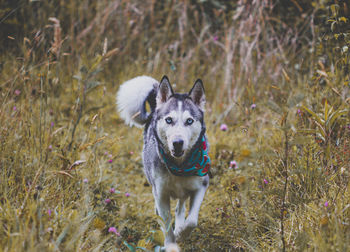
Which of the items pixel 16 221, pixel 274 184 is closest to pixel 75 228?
pixel 16 221

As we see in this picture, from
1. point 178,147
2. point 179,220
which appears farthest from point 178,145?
point 179,220

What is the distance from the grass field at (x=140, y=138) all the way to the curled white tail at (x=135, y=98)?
26 cm

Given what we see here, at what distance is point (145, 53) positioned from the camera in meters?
Result: 6.00

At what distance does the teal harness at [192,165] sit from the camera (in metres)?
2.55

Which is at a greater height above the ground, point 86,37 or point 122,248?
point 86,37

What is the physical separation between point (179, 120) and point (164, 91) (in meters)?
0.43

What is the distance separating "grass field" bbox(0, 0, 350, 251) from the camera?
203cm

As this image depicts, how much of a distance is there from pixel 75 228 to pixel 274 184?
5.22ft

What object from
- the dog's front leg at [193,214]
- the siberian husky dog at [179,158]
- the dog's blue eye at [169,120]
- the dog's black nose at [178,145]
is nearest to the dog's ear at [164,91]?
the siberian husky dog at [179,158]

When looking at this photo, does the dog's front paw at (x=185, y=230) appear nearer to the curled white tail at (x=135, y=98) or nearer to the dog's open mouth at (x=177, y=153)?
the dog's open mouth at (x=177, y=153)

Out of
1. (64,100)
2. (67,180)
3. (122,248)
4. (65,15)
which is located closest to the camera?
(122,248)

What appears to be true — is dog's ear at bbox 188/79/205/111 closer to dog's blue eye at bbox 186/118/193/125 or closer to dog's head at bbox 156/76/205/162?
dog's head at bbox 156/76/205/162

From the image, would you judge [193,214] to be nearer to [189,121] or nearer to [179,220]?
[179,220]

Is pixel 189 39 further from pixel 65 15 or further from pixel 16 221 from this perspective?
pixel 16 221
